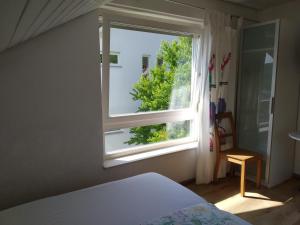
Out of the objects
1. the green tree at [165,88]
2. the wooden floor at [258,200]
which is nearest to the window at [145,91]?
the green tree at [165,88]

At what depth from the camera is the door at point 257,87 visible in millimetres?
2889

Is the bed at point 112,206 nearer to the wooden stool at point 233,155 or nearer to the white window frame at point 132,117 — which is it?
the white window frame at point 132,117

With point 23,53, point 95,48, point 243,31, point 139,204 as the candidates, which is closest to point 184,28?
point 243,31

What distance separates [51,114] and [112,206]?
2.86 feet

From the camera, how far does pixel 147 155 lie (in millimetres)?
2551

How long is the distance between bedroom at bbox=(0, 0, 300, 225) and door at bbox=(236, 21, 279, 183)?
0.02 metres

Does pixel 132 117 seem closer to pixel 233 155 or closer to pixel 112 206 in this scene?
pixel 112 206

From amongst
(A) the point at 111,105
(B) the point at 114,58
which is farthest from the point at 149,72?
(A) the point at 111,105

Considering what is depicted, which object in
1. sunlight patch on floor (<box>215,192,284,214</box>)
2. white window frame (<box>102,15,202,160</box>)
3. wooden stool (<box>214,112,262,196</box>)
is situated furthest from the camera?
wooden stool (<box>214,112,262,196</box>)

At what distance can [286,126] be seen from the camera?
303cm

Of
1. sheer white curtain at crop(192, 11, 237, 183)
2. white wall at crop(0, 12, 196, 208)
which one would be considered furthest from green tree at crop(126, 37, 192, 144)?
white wall at crop(0, 12, 196, 208)

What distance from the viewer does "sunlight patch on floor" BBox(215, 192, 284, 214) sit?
8.09 ft

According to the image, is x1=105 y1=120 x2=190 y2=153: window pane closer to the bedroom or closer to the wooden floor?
the bedroom

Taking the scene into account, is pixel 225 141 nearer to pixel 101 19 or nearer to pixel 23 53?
pixel 101 19
